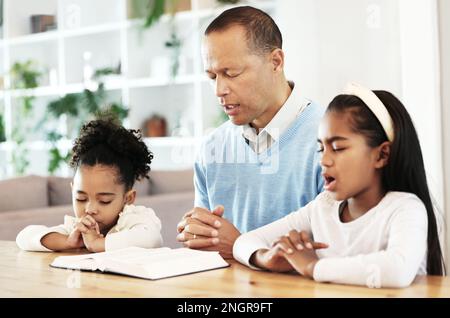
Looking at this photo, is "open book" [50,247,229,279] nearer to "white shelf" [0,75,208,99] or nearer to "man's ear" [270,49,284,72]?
"man's ear" [270,49,284,72]

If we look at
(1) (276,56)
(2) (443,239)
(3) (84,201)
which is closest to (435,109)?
(2) (443,239)

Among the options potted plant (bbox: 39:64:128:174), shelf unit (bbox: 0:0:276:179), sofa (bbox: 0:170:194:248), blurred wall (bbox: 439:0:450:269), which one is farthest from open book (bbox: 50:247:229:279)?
potted plant (bbox: 39:64:128:174)

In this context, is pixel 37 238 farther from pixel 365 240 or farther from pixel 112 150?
pixel 365 240

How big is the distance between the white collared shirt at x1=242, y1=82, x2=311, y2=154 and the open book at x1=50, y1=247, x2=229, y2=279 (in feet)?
1.80

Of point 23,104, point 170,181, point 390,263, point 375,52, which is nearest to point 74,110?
point 23,104

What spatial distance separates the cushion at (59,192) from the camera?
3.62 m

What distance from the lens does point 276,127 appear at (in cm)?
201

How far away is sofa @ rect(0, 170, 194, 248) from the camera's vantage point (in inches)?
126

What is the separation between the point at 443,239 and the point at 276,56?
167cm

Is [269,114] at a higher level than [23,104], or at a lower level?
lower

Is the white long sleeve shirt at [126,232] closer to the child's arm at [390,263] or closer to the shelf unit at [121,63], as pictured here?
the child's arm at [390,263]

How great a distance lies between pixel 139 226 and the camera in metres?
1.81

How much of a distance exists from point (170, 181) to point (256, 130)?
2.27 meters
